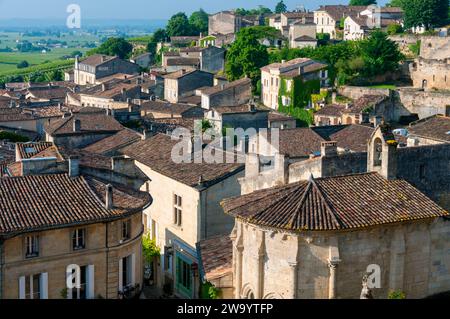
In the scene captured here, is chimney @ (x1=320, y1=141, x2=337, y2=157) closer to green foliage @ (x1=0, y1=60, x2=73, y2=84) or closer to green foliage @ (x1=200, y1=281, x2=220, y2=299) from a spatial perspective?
green foliage @ (x1=200, y1=281, x2=220, y2=299)

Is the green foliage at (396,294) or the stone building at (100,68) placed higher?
the stone building at (100,68)

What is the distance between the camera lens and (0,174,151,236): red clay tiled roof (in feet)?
88.1

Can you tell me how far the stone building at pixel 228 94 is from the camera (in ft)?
277

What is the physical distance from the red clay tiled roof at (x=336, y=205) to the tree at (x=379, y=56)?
200 feet

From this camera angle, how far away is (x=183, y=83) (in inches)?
3829

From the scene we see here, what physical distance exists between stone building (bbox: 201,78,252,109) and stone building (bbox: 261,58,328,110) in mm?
2603

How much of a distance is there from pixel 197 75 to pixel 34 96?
2125 centimetres

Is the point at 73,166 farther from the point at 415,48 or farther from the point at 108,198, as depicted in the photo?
the point at 415,48

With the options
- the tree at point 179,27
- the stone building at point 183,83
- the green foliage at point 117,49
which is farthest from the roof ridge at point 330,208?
the tree at point 179,27

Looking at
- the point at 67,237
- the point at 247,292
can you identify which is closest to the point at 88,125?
the point at 67,237

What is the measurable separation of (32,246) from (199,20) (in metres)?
148

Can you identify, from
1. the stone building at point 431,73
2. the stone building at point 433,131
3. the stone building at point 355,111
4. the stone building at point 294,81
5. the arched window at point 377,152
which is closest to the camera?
the arched window at point 377,152

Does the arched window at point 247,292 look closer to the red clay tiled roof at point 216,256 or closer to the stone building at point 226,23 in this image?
the red clay tiled roof at point 216,256

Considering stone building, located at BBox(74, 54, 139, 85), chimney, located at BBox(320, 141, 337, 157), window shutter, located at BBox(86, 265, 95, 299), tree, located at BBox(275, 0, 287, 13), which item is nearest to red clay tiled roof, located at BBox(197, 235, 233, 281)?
window shutter, located at BBox(86, 265, 95, 299)
